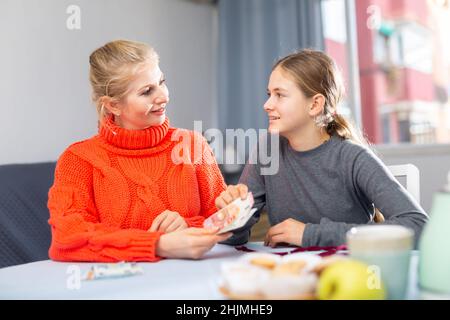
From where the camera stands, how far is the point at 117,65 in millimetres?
1238

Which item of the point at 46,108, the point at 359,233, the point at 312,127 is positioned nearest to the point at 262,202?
the point at 312,127

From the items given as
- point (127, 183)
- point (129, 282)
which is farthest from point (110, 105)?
point (129, 282)

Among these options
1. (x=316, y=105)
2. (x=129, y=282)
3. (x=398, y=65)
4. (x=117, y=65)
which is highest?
(x=398, y=65)

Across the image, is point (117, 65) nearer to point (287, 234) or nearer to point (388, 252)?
point (287, 234)

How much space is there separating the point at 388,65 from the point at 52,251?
109 inches

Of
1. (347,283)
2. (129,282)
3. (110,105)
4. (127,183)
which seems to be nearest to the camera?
(347,283)

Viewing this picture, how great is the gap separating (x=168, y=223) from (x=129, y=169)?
201mm

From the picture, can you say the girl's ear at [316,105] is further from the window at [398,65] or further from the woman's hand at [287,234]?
the window at [398,65]

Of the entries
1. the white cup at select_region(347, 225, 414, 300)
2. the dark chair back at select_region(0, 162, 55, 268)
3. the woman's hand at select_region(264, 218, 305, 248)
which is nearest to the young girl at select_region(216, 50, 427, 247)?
the woman's hand at select_region(264, 218, 305, 248)

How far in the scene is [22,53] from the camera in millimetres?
2355

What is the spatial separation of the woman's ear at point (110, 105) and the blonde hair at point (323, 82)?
1.29 ft

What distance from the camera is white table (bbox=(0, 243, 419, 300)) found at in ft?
2.22

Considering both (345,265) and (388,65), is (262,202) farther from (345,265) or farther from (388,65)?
(388,65)

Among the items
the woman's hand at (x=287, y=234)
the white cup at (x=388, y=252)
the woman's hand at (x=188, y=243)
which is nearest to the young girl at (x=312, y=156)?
the woman's hand at (x=287, y=234)
